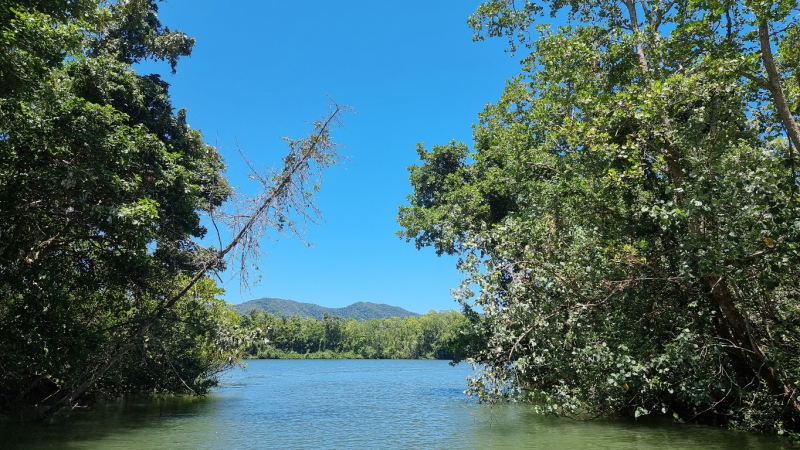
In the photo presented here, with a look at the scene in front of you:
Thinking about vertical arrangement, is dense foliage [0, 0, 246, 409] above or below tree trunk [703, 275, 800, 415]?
above

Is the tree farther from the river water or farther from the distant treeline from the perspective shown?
the distant treeline

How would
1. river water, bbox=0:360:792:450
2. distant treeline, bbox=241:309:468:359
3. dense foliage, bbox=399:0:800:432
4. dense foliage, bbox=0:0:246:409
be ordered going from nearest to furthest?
dense foliage, bbox=399:0:800:432, dense foliage, bbox=0:0:246:409, river water, bbox=0:360:792:450, distant treeline, bbox=241:309:468:359

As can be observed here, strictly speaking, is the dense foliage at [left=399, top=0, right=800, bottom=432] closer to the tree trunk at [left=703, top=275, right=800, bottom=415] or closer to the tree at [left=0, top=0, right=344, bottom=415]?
the tree trunk at [left=703, top=275, right=800, bottom=415]

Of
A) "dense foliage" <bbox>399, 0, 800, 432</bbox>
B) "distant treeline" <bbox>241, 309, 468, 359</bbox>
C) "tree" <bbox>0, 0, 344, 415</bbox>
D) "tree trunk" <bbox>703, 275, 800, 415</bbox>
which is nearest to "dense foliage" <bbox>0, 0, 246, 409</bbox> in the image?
"tree" <bbox>0, 0, 344, 415</bbox>

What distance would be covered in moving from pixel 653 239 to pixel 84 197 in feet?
43.0

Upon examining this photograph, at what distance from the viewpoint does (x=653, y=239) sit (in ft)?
37.2

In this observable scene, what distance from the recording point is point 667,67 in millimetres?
11984

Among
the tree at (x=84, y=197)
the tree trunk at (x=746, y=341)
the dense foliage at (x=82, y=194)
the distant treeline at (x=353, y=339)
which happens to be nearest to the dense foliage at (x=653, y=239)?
the tree trunk at (x=746, y=341)

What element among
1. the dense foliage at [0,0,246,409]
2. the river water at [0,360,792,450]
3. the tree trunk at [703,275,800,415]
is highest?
the dense foliage at [0,0,246,409]

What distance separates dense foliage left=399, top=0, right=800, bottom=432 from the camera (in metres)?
8.80

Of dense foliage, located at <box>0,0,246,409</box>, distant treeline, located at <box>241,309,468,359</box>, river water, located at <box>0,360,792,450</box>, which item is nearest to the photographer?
dense foliage, located at <box>0,0,246,409</box>

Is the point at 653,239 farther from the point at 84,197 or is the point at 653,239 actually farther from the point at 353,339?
the point at 353,339

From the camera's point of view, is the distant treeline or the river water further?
the distant treeline

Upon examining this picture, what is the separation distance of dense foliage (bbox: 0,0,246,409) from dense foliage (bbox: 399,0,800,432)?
8.53 meters
